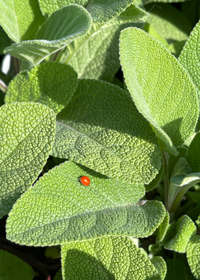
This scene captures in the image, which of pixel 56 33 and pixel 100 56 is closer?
pixel 56 33

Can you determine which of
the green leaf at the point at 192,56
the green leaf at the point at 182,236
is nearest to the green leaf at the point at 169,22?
the green leaf at the point at 192,56

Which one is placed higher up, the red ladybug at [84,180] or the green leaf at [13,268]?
the red ladybug at [84,180]

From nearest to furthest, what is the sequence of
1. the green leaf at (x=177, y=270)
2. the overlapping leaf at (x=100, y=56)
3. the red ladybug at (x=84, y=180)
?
the red ladybug at (x=84, y=180) < the green leaf at (x=177, y=270) < the overlapping leaf at (x=100, y=56)

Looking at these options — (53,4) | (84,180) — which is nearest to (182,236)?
(84,180)

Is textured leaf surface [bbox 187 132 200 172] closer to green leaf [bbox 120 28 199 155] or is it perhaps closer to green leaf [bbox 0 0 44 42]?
green leaf [bbox 120 28 199 155]

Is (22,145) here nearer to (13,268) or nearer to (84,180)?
(84,180)

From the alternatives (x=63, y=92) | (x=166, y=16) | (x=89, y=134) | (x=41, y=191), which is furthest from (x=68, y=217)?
(x=166, y=16)

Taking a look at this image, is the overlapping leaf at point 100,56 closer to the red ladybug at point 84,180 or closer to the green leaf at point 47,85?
the green leaf at point 47,85
